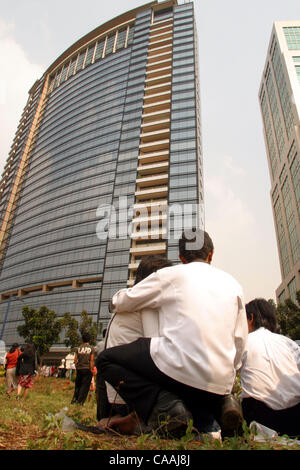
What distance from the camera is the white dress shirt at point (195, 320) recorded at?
1.61m

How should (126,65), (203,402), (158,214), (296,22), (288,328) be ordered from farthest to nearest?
1. (126,65)
2. (296,22)
3. (158,214)
4. (288,328)
5. (203,402)

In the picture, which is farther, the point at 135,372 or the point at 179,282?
the point at 179,282

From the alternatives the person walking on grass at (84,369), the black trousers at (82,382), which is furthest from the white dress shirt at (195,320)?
the black trousers at (82,382)

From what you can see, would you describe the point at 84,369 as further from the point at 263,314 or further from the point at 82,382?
the point at 263,314

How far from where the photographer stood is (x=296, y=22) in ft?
153

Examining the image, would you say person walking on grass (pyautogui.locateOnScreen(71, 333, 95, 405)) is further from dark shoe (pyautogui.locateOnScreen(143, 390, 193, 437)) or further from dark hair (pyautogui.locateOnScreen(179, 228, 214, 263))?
dark shoe (pyautogui.locateOnScreen(143, 390, 193, 437))

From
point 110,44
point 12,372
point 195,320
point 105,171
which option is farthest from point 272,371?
point 110,44

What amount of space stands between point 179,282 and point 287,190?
47.3 metres

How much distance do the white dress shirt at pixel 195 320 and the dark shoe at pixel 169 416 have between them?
13cm

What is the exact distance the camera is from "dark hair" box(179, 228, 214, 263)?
Answer: 87.0 inches

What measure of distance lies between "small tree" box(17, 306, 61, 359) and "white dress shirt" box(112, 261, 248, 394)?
25420 millimetres

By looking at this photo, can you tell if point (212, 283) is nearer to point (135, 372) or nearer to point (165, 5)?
point (135, 372)

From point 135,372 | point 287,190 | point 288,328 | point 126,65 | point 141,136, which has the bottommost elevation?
point 135,372
